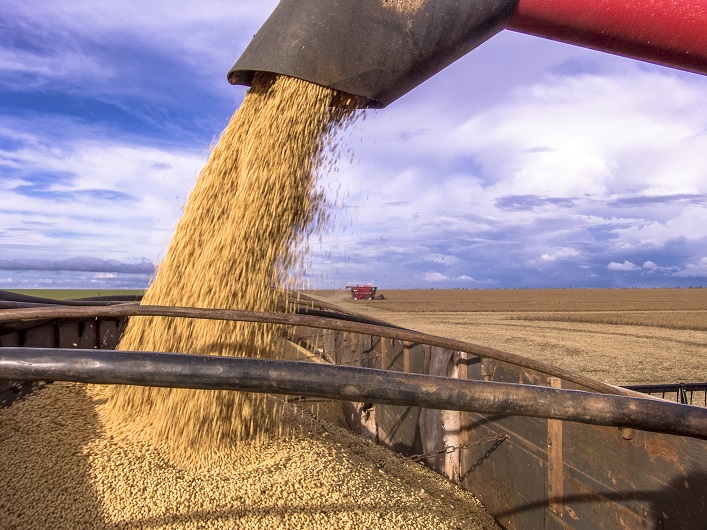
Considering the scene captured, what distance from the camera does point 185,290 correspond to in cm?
281

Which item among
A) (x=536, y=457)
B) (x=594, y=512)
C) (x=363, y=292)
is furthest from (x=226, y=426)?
(x=363, y=292)

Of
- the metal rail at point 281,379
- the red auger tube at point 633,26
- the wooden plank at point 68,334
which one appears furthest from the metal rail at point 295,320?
the wooden plank at point 68,334

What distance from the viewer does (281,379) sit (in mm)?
980

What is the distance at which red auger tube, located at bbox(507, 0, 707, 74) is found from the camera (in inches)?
73.5

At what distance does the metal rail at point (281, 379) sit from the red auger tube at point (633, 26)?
148 centimetres

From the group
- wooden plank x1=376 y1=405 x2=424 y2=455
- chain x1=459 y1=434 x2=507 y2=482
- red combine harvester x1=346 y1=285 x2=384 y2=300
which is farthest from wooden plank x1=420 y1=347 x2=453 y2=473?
red combine harvester x1=346 y1=285 x2=384 y2=300

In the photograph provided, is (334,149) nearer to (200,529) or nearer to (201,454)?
(201,454)

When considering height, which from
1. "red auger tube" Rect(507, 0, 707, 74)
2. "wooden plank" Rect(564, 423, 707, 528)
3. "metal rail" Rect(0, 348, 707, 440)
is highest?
"red auger tube" Rect(507, 0, 707, 74)

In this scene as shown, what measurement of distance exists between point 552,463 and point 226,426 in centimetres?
151

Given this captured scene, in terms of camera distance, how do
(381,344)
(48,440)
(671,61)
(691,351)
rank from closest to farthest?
(671,61), (48,440), (381,344), (691,351)

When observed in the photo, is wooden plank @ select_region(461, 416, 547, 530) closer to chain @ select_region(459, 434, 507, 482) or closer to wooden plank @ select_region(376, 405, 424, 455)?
chain @ select_region(459, 434, 507, 482)

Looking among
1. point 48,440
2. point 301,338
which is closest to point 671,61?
point 48,440

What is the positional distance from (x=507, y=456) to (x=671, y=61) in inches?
79.2

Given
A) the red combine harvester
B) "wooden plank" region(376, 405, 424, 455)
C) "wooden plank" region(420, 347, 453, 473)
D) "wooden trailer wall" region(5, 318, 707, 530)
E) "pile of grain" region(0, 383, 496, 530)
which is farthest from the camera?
the red combine harvester
